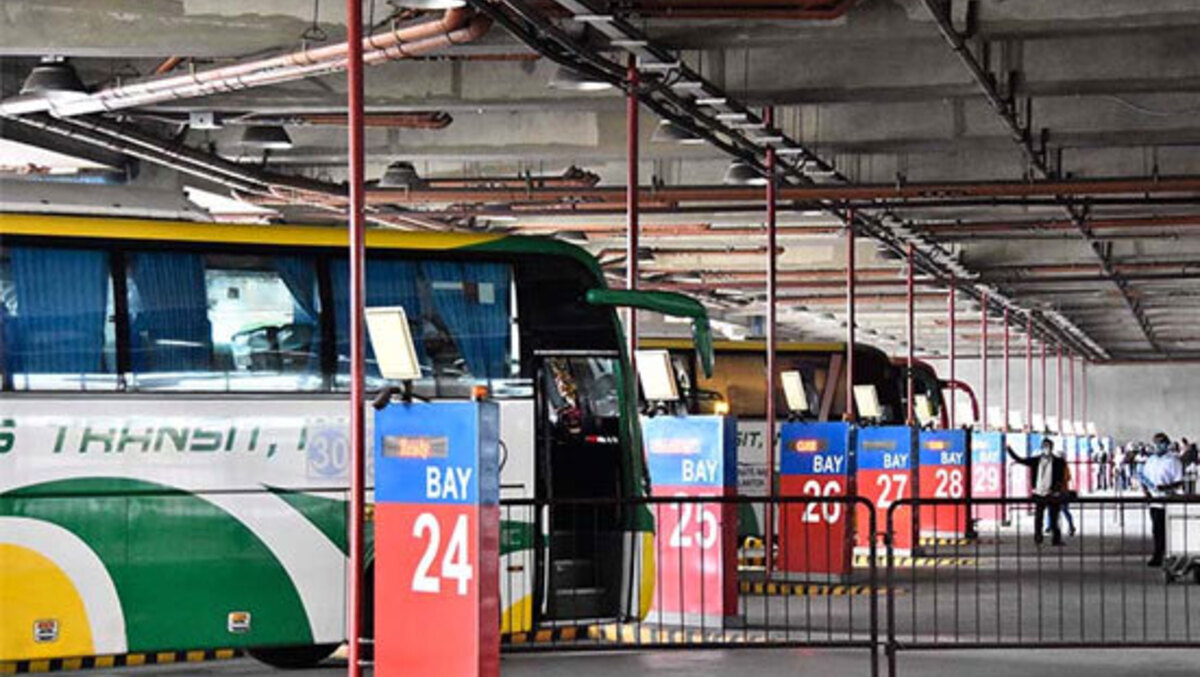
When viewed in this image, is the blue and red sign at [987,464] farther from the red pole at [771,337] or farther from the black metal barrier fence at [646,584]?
the black metal barrier fence at [646,584]

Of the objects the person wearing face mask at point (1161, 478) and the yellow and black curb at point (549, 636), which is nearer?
the yellow and black curb at point (549, 636)

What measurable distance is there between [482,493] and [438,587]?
63cm

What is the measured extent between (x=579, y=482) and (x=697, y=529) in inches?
76.6

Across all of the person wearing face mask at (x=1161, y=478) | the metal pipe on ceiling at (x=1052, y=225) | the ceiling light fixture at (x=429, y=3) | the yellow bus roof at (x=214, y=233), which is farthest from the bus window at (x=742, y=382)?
the ceiling light fixture at (x=429, y=3)

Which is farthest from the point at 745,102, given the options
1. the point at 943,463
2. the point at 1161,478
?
the point at 943,463

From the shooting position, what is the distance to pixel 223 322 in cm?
1506

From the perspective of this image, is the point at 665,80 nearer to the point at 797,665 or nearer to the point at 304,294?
the point at 304,294

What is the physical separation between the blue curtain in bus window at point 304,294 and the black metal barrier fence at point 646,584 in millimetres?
1901

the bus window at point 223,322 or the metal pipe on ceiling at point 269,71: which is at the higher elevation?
the metal pipe on ceiling at point 269,71

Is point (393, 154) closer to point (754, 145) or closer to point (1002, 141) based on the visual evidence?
point (754, 145)

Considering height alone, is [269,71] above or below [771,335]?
above

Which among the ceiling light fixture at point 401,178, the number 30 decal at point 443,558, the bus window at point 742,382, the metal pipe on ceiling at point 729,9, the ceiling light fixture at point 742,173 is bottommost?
the number 30 decal at point 443,558

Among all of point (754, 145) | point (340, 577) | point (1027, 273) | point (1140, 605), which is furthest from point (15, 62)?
point (1027, 273)

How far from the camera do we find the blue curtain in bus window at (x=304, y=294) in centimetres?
1526
